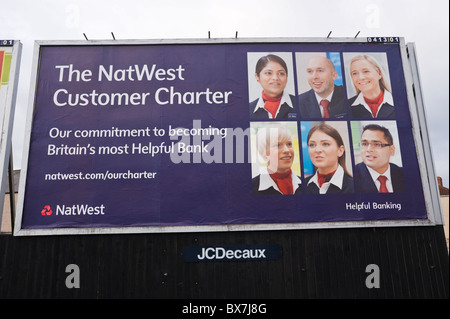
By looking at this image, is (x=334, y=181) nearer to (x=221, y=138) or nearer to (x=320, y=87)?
(x=320, y=87)

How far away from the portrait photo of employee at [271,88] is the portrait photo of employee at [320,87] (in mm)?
327

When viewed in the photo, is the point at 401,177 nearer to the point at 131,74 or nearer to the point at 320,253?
the point at 320,253

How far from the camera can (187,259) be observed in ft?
31.2

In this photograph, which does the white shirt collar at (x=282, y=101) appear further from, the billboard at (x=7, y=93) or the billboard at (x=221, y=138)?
the billboard at (x=7, y=93)

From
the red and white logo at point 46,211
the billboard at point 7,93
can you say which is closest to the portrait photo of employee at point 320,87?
the red and white logo at point 46,211

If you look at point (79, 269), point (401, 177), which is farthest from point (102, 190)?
point (401, 177)

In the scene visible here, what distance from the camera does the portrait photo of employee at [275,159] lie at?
9.95 metres

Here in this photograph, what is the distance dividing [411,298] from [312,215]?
3.41m

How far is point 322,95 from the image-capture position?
10648 mm

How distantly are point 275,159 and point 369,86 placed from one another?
12.8 feet

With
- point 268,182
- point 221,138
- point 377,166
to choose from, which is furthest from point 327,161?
point 221,138

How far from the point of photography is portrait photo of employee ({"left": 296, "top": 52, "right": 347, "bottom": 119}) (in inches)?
415

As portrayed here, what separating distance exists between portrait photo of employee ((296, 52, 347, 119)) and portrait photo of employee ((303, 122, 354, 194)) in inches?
16.9
